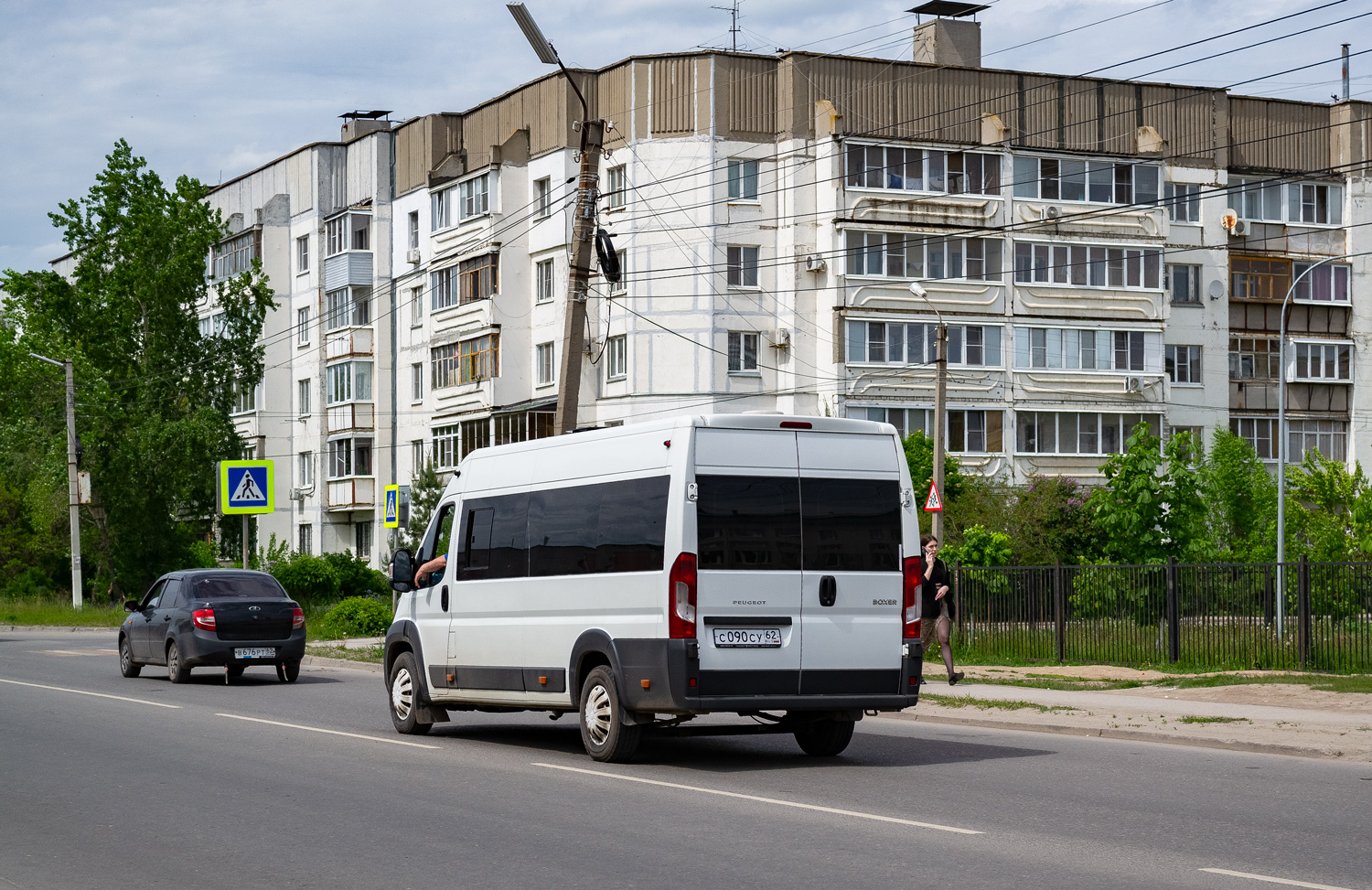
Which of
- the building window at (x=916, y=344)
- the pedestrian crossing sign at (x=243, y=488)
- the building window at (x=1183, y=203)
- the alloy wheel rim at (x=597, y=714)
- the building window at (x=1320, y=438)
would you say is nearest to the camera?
the alloy wheel rim at (x=597, y=714)

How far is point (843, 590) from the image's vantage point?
13.0 metres

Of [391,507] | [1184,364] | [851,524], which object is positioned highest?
[1184,364]

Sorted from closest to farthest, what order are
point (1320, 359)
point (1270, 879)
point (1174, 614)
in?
point (1270, 879)
point (1174, 614)
point (1320, 359)

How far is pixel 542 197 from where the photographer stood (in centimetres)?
5919

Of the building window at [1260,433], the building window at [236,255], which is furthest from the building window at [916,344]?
the building window at [236,255]

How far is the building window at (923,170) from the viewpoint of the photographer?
180 ft

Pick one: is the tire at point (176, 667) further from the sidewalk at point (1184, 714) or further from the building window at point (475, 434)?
the building window at point (475, 434)

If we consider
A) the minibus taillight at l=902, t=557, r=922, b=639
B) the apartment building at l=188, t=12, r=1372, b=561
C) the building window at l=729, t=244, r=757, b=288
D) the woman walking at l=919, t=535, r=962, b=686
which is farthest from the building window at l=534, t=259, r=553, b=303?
the minibus taillight at l=902, t=557, r=922, b=639

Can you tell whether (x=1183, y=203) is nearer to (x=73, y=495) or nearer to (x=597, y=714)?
(x=73, y=495)

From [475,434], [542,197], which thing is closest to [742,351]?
[542,197]

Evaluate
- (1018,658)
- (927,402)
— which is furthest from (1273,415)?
(1018,658)

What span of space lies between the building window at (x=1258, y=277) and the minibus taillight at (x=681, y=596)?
5382 cm

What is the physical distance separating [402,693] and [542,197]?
146 ft

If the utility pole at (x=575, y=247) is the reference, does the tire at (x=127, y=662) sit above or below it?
below
